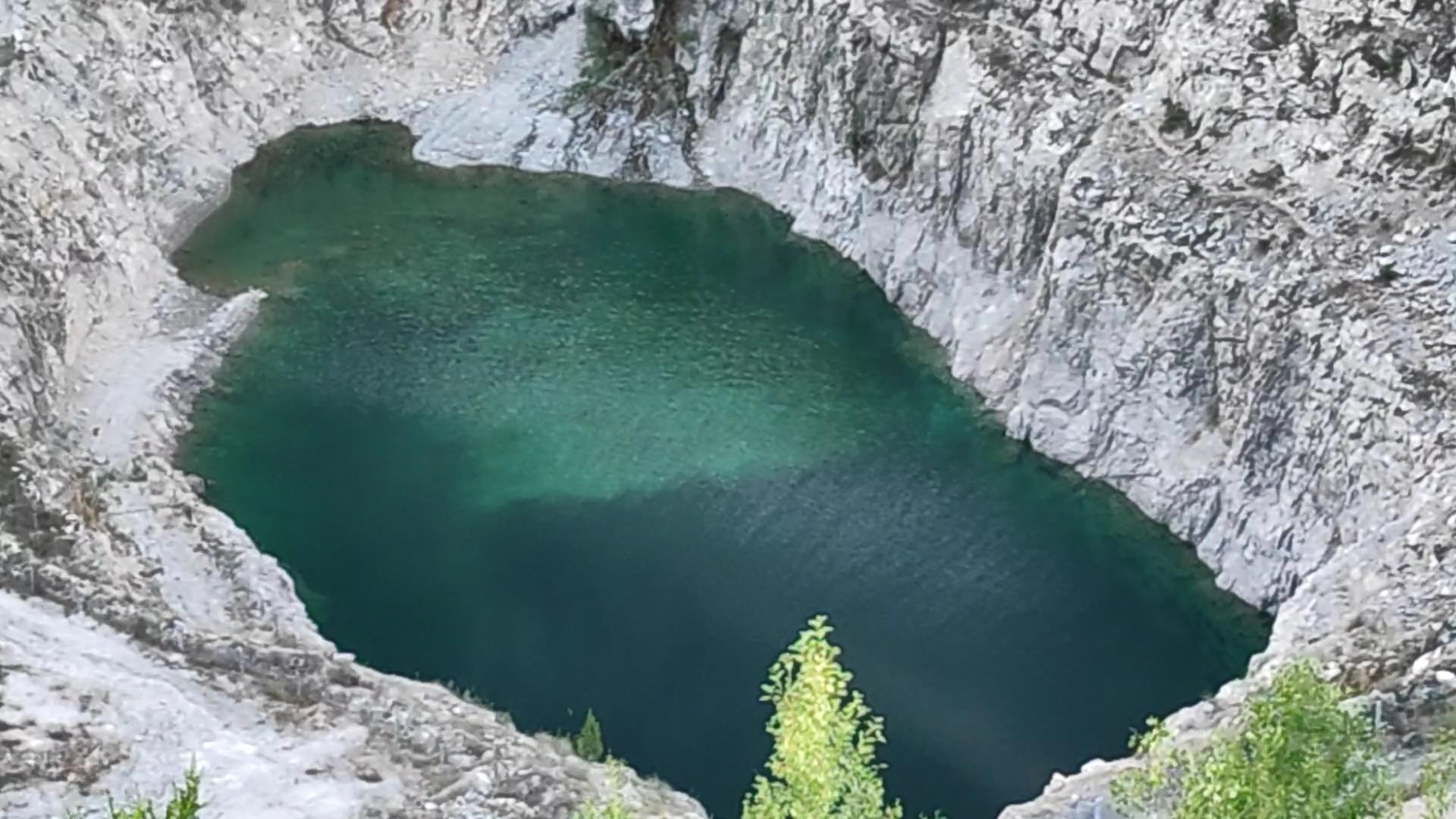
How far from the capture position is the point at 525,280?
60.1 meters

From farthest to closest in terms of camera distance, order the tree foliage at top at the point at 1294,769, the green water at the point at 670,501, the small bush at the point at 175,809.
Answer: the green water at the point at 670,501, the small bush at the point at 175,809, the tree foliage at top at the point at 1294,769

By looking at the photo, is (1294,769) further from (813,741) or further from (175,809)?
(175,809)

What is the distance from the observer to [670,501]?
4675cm

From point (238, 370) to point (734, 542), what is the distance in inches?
681

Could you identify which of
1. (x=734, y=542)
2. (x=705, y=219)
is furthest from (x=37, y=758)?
(x=705, y=219)

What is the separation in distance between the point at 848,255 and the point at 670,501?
17.2 meters

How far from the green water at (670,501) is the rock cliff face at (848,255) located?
1.71 meters

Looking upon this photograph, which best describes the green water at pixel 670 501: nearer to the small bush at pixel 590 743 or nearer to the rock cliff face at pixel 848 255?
the small bush at pixel 590 743

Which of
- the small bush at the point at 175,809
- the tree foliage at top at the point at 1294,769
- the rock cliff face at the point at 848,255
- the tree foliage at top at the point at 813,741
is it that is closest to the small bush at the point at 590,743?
the rock cliff face at the point at 848,255

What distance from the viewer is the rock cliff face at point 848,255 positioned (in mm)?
33656

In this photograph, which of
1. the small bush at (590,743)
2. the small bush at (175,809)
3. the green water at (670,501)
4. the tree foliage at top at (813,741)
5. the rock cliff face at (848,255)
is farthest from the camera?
the green water at (670,501)

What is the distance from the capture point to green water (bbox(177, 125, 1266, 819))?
39.9 m

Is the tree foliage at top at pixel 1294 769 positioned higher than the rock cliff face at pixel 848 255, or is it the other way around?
the rock cliff face at pixel 848 255

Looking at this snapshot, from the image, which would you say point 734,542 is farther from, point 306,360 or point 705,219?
point 705,219
